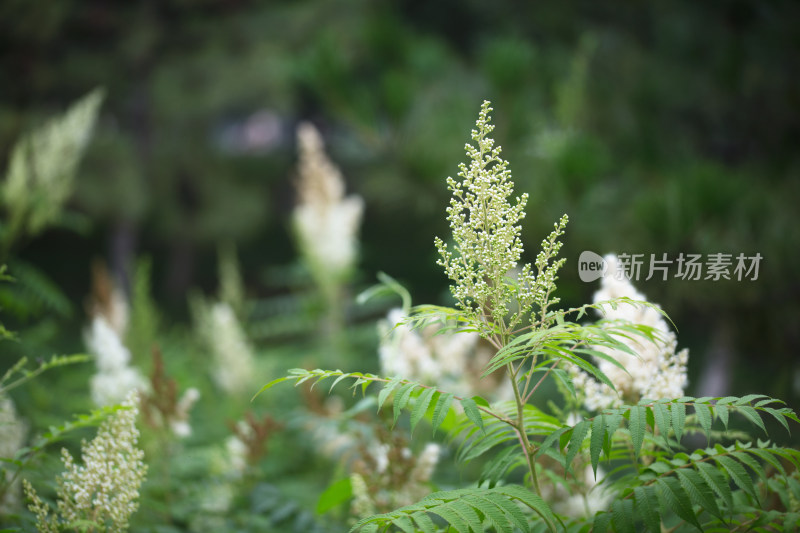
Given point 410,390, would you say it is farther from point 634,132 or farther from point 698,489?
point 634,132

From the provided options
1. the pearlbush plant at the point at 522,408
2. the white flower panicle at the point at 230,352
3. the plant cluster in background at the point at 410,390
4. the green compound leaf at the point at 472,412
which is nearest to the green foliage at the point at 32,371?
the plant cluster in background at the point at 410,390

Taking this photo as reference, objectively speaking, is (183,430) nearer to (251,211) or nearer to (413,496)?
(413,496)

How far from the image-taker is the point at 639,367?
1212 mm

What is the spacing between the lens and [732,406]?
94cm

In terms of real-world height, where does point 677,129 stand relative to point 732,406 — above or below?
above

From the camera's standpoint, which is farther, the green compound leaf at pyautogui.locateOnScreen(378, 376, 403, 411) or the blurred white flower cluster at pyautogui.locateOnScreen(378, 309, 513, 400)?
the blurred white flower cluster at pyautogui.locateOnScreen(378, 309, 513, 400)

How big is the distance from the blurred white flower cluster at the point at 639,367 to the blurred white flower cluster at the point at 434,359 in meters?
0.48

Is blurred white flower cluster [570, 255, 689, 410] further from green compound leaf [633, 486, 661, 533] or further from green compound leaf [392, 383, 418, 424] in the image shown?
green compound leaf [392, 383, 418, 424]

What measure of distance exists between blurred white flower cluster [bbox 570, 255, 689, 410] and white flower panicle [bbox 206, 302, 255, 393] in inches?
83.0

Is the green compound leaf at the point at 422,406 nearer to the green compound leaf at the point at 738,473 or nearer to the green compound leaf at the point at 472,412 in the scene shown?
the green compound leaf at the point at 472,412

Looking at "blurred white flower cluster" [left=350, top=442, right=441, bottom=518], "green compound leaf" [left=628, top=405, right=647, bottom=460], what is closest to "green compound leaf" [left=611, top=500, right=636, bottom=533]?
"green compound leaf" [left=628, top=405, right=647, bottom=460]

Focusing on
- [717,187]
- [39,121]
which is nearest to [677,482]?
[717,187]

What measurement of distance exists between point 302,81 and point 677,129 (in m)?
1.82

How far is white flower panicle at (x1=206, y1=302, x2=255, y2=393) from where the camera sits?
2937 mm
